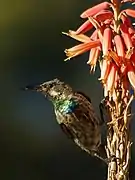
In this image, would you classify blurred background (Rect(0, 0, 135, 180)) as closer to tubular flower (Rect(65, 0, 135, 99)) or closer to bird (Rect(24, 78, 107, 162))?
bird (Rect(24, 78, 107, 162))

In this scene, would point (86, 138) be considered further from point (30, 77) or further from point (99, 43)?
point (30, 77)

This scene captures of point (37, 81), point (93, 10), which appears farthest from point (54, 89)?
point (37, 81)

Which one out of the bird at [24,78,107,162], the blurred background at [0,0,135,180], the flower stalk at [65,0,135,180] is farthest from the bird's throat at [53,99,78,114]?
the blurred background at [0,0,135,180]

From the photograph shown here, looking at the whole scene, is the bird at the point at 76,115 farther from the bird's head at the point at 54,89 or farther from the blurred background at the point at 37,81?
the blurred background at the point at 37,81

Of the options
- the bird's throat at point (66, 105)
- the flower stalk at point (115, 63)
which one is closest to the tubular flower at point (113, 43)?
the flower stalk at point (115, 63)

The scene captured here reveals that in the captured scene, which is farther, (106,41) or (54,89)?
(54,89)

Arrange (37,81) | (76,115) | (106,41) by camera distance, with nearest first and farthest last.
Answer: (106,41) < (76,115) < (37,81)

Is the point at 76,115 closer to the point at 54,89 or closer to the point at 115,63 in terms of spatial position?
the point at 54,89
